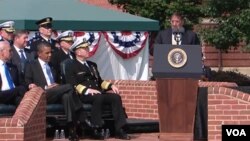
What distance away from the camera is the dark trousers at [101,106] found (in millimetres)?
12039

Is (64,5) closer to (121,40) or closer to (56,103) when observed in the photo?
(121,40)

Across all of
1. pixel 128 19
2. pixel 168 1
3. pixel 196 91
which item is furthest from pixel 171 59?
pixel 168 1

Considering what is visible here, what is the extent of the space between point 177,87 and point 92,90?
1.44 metres

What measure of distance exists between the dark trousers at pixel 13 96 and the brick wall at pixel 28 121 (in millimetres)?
451

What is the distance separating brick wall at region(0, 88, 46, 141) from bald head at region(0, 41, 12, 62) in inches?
31.1

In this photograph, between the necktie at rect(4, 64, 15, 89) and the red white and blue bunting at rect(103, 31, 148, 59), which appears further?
the red white and blue bunting at rect(103, 31, 148, 59)

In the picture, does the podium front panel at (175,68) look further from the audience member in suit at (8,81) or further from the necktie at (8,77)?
the necktie at (8,77)

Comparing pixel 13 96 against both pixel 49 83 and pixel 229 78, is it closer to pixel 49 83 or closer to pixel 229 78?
pixel 49 83

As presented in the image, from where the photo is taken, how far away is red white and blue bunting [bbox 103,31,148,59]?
21.0m

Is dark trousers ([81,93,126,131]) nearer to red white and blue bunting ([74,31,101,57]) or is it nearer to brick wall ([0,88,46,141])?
brick wall ([0,88,46,141])

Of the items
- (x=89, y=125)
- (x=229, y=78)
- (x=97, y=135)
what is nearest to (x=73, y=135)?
(x=89, y=125)

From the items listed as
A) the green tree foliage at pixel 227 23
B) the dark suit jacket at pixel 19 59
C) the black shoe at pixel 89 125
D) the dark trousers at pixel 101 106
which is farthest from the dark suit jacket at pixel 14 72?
the green tree foliage at pixel 227 23

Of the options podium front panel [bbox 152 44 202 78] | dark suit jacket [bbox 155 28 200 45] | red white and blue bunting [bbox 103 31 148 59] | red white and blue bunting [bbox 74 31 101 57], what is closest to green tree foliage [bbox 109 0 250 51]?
red white and blue bunting [bbox 103 31 148 59]
